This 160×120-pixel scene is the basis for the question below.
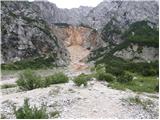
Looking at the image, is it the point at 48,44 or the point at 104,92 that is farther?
the point at 48,44

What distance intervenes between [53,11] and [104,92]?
14317 cm

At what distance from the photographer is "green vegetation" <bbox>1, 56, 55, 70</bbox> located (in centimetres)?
10204

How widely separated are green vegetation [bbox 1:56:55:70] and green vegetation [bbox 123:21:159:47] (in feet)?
84.5

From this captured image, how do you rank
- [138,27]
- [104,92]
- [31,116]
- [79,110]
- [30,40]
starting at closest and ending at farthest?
[31,116], [79,110], [104,92], [30,40], [138,27]

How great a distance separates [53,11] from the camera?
562 ft

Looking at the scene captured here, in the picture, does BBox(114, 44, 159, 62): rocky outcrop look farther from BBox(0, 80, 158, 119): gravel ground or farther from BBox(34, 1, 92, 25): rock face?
BBox(0, 80, 158, 119): gravel ground

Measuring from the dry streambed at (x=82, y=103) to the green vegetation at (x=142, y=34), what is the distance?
88539mm

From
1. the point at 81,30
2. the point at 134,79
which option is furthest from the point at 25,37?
the point at 134,79

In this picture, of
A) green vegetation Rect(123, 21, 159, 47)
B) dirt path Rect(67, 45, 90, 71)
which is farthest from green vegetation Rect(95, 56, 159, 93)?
dirt path Rect(67, 45, 90, 71)

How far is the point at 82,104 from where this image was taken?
2575cm

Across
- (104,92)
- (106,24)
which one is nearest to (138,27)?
(106,24)

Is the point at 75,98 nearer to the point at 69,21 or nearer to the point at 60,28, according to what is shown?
the point at 60,28

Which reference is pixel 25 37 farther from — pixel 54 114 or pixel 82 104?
pixel 54 114

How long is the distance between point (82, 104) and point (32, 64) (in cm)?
8631
